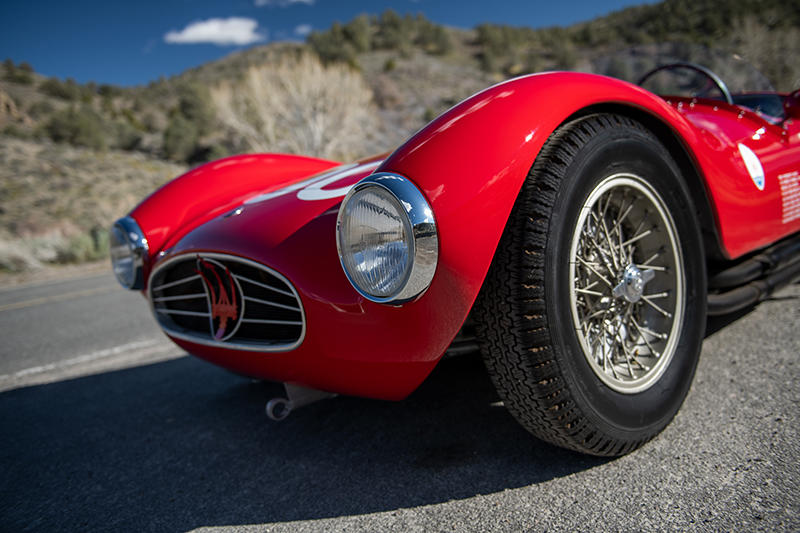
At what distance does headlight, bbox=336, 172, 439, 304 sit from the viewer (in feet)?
3.40

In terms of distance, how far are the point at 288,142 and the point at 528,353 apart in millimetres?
28727

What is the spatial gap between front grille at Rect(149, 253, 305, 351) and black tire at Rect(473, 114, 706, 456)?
1.76 feet

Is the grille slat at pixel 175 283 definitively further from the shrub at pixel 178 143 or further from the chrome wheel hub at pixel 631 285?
the shrub at pixel 178 143

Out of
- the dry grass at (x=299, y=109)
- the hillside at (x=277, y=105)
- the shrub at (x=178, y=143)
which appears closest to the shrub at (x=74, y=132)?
the hillside at (x=277, y=105)

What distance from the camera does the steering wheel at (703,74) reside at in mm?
2432

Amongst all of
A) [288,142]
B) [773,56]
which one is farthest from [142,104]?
[773,56]

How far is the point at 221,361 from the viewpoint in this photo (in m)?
1.65

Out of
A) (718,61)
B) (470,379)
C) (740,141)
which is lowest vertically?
(470,379)

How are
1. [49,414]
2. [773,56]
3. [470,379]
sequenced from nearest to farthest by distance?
1. [470,379]
2. [49,414]
3. [773,56]

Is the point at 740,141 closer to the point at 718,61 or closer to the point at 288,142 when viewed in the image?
the point at 718,61

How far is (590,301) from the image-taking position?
1418mm

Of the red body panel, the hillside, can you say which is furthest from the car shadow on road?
the hillside

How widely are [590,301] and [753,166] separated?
957 mm

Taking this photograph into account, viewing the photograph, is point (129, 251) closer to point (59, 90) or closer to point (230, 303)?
point (230, 303)
